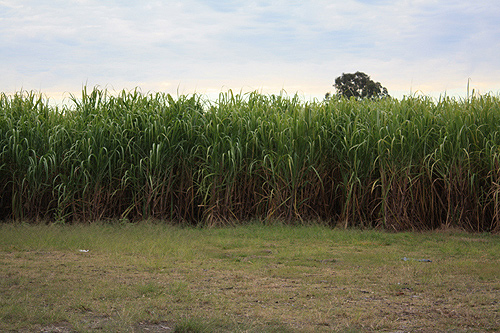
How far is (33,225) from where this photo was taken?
652cm

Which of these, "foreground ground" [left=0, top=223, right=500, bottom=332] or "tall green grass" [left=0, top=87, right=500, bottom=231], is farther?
"tall green grass" [left=0, top=87, right=500, bottom=231]

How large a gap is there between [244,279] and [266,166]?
8.70 feet

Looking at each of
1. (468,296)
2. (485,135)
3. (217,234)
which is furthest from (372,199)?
(468,296)

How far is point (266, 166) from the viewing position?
6.41 metres

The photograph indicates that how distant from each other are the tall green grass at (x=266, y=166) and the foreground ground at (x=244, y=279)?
52cm

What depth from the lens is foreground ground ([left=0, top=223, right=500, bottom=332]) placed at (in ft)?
9.60

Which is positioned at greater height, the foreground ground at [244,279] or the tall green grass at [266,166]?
the tall green grass at [266,166]

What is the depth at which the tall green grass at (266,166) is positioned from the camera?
6410mm

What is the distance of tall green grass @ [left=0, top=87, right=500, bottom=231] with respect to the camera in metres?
6.41

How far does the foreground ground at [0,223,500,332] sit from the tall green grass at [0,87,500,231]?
0.52 metres

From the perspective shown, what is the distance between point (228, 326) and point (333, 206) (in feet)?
13.6

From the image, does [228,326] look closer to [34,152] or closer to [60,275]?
[60,275]

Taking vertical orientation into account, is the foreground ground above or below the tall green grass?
below

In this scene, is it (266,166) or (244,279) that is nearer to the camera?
(244,279)
